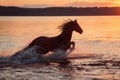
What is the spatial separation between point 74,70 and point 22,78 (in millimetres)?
2210

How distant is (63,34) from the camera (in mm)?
16438

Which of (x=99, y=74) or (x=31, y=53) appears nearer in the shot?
(x=99, y=74)

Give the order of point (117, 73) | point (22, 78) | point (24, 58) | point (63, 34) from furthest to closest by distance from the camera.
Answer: point (63, 34) → point (24, 58) → point (117, 73) → point (22, 78)

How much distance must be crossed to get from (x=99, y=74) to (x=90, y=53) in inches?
216

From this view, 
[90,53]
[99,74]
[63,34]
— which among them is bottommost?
[90,53]

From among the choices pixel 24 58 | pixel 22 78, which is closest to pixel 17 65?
pixel 24 58

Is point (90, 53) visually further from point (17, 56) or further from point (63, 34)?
point (17, 56)

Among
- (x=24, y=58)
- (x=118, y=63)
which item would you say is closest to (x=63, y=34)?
(x=24, y=58)

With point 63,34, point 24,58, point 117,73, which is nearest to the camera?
point 117,73

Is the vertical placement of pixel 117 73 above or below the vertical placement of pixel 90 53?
above

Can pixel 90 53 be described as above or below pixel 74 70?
below

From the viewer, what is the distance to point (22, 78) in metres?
11.0

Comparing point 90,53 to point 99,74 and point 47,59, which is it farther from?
point 99,74

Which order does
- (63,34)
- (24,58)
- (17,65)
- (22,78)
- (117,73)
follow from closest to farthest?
1. (22,78)
2. (117,73)
3. (17,65)
4. (24,58)
5. (63,34)
